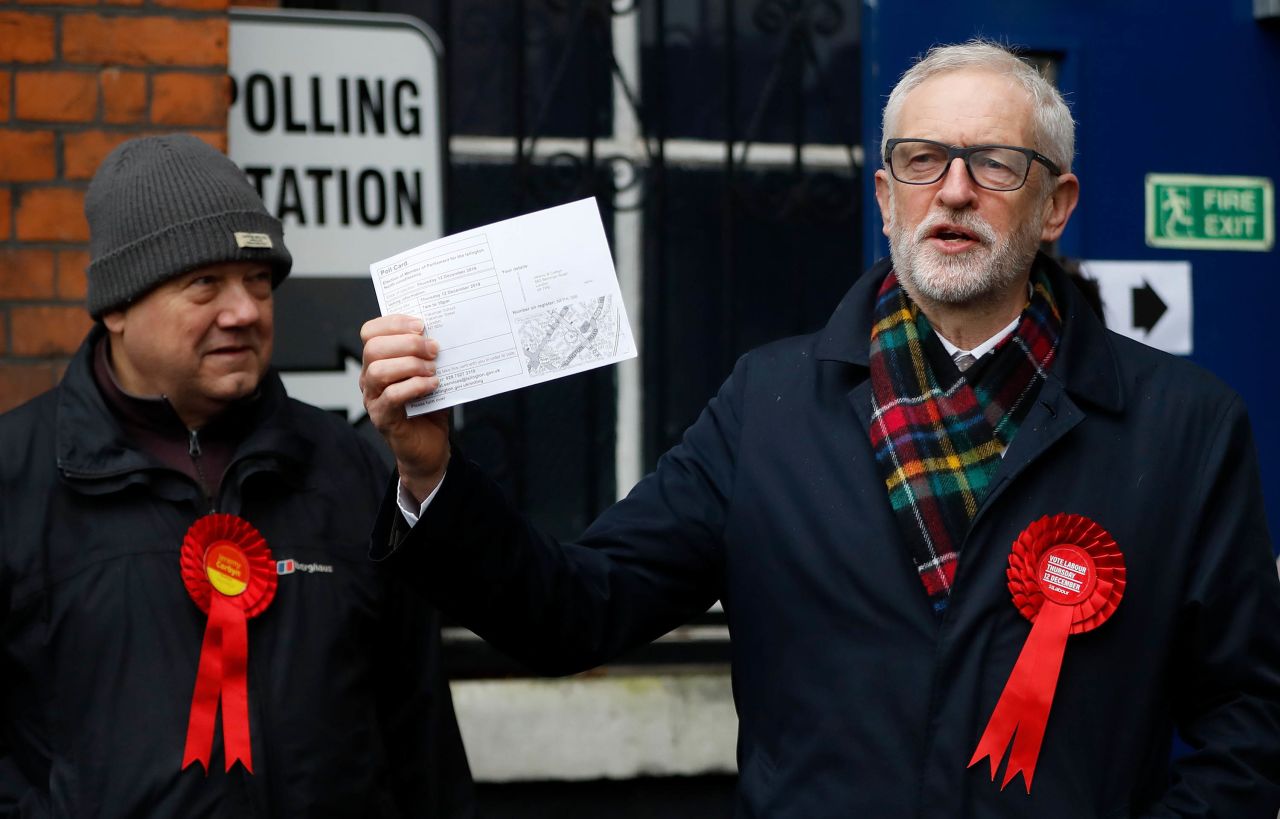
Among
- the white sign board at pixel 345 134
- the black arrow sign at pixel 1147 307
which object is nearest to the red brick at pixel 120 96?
the white sign board at pixel 345 134

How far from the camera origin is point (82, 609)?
237 cm

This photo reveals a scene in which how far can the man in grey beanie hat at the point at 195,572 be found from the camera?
235cm

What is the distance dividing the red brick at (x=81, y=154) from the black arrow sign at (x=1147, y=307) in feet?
8.46

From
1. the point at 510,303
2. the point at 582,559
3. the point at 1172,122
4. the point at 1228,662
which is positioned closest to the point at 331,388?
the point at 582,559

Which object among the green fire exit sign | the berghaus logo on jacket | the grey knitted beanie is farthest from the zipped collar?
the green fire exit sign

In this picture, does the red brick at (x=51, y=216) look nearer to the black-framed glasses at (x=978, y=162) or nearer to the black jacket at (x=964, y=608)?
the black jacket at (x=964, y=608)

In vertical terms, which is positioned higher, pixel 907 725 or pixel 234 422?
pixel 234 422

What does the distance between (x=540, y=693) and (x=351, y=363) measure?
3.19 ft

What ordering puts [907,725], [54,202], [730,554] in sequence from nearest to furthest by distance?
[907,725] < [730,554] < [54,202]

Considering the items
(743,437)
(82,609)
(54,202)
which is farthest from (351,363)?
(743,437)

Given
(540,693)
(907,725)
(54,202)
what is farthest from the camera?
(540,693)

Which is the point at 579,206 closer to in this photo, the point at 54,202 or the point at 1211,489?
the point at 1211,489

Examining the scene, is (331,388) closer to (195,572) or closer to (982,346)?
(195,572)

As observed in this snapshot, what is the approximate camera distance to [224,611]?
94.4 inches
